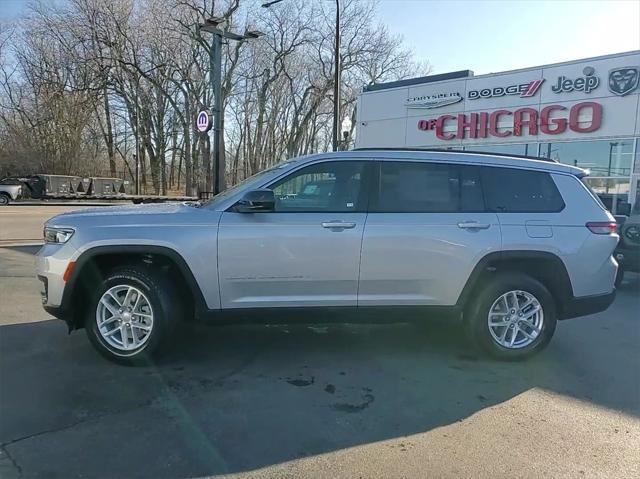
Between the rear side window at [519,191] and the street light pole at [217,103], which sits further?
the street light pole at [217,103]

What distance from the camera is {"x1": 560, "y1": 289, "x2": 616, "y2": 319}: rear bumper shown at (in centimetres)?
483

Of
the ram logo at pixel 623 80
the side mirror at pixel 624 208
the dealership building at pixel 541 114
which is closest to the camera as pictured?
the side mirror at pixel 624 208

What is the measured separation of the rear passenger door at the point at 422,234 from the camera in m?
4.45

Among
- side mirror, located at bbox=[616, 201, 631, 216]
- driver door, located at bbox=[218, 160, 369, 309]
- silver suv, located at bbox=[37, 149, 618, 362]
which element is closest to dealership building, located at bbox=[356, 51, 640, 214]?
side mirror, located at bbox=[616, 201, 631, 216]

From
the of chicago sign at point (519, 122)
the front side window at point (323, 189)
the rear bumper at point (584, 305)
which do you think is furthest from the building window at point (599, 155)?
the front side window at point (323, 189)

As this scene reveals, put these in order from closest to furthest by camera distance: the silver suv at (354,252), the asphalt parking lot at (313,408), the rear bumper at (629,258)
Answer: the asphalt parking lot at (313,408)
the silver suv at (354,252)
the rear bumper at (629,258)

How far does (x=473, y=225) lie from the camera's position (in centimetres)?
459

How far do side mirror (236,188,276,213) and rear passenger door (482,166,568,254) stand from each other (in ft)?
6.70

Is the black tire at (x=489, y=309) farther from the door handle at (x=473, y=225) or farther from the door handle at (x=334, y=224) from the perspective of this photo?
the door handle at (x=334, y=224)

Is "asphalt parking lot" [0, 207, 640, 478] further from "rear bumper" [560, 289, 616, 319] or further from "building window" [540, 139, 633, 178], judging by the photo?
"building window" [540, 139, 633, 178]

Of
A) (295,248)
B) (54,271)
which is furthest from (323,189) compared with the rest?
(54,271)

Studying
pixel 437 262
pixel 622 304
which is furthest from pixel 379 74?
pixel 437 262

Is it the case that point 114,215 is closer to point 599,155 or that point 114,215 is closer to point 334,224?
point 334,224

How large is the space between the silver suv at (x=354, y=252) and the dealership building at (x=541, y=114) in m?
13.6
